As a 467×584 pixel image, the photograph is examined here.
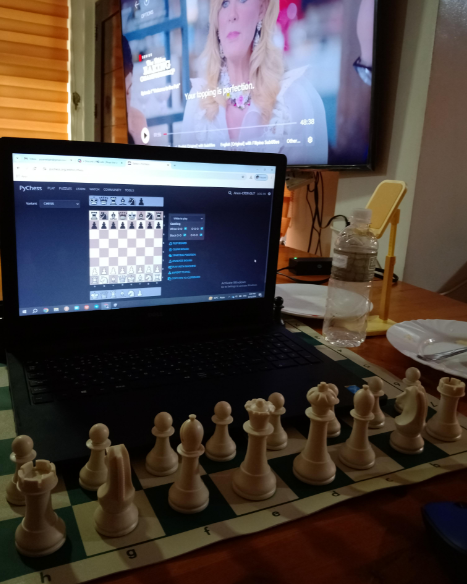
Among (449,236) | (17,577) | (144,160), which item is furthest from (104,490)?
(449,236)

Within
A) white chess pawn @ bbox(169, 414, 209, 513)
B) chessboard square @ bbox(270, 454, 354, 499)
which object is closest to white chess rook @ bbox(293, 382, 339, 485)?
chessboard square @ bbox(270, 454, 354, 499)

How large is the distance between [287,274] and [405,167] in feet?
1.65

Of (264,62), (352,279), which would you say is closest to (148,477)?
(352,279)

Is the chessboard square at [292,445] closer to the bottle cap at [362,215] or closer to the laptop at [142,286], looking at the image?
the laptop at [142,286]

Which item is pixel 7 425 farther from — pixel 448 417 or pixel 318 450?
pixel 448 417

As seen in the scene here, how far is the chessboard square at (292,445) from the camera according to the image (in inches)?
19.9

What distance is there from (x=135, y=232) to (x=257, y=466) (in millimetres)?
413

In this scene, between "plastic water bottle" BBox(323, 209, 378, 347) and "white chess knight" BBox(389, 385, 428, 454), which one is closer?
"white chess knight" BBox(389, 385, 428, 454)

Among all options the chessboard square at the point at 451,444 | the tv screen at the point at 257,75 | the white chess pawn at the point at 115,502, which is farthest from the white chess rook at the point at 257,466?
the tv screen at the point at 257,75

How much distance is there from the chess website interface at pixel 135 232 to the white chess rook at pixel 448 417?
14.1 inches

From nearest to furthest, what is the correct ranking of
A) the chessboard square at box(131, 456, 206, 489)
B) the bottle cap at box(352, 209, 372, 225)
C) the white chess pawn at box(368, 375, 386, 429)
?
the chessboard square at box(131, 456, 206, 489) → the white chess pawn at box(368, 375, 386, 429) → the bottle cap at box(352, 209, 372, 225)

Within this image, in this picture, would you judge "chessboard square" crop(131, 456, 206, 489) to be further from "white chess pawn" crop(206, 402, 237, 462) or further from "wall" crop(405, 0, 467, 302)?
"wall" crop(405, 0, 467, 302)

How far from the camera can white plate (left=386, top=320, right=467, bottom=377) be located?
734 millimetres

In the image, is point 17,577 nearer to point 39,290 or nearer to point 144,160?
point 39,290
